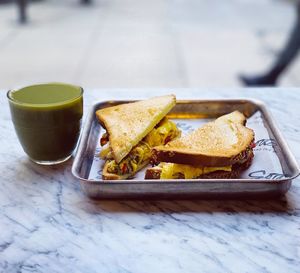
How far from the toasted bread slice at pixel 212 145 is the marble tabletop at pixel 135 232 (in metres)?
0.07

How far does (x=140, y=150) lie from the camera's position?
91 centimetres

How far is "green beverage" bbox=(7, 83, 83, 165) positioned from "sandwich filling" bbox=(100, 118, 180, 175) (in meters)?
0.08

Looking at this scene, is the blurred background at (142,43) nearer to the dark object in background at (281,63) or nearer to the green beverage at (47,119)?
the dark object in background at (281,63)

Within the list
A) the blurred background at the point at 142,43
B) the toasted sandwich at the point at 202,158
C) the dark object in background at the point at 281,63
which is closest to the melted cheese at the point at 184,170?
the toasted sandwich at the point at 202,158

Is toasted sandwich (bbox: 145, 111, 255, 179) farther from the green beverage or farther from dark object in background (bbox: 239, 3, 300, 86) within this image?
dark object in background (bbox: 239, 3, 300, 86)

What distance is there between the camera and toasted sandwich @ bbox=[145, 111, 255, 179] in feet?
2.69

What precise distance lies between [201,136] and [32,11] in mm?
4883

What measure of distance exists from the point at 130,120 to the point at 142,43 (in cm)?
322

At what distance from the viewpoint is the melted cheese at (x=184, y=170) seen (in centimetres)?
83

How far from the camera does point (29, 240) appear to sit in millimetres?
713

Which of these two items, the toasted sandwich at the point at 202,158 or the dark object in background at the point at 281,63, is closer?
the toasted sandwich at the point at 202,158

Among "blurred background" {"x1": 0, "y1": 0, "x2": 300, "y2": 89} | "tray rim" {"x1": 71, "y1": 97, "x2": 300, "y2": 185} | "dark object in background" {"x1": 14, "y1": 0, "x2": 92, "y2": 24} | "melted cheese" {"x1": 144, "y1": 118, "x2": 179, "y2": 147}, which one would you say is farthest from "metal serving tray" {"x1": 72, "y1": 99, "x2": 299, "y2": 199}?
"dark object in background" {"x1": 14, "y1": 0, "x2": 92, "y2": 24}

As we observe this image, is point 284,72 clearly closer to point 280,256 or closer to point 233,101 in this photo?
point 233,101

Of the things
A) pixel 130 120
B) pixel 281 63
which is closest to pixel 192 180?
pixel 130 120
